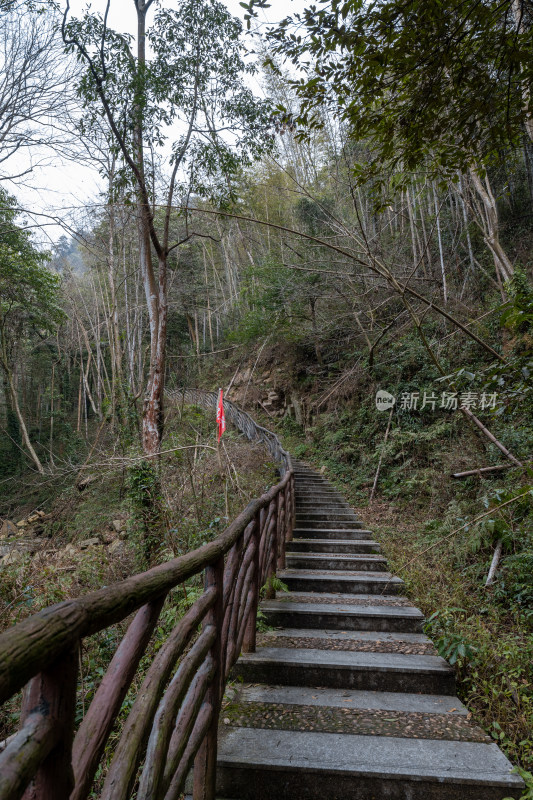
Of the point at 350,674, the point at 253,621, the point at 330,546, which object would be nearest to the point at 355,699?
→ the point at 350,674

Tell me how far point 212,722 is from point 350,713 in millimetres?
1049

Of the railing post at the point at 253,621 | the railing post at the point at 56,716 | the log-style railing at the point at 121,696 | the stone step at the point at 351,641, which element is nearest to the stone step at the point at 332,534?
the stone step at the point at 351,641

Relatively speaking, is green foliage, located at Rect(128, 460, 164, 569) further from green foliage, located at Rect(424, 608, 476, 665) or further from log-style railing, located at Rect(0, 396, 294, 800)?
log-style railing, located at Rect(0, 396, 294, 800)

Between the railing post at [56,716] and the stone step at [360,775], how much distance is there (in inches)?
62.4

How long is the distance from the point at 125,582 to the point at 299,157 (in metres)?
18.8

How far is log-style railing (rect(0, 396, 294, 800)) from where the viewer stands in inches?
25.0

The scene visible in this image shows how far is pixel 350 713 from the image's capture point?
7.76ft

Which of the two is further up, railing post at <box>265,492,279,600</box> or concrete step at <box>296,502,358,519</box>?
railing post at <box>265,492,279,600</box>

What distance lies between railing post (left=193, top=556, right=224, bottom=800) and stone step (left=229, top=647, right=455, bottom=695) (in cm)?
94

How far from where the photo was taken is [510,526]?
4.98 meters

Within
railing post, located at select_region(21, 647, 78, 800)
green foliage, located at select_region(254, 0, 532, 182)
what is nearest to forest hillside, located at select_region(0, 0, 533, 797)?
green foliage, located at select_region(254, 0, 532, 182)

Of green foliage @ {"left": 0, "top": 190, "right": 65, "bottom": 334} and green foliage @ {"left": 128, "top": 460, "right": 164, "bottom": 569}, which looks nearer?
green foliage @ {"left": 128, "top": 460, "right": 164, "bottom": 569}

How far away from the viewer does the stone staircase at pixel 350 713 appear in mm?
1906

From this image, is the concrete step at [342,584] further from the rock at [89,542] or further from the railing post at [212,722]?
the rock at [89,542]
